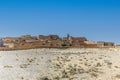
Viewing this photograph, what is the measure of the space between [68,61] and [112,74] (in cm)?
790

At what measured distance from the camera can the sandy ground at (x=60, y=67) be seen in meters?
32.7

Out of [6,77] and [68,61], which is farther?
[68,61]

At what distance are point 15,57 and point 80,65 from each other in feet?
29.7

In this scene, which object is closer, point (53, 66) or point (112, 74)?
point (112, 74)

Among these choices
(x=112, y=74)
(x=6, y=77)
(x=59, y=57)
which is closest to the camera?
(x=6, y=77)

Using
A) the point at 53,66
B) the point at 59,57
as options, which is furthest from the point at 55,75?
the point at 59,57

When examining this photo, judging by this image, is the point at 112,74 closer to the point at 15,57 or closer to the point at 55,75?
the point at 55,75

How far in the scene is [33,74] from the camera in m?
33.3

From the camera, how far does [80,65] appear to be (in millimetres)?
38531

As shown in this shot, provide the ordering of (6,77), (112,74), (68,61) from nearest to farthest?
1. (6,77)
2. (112,74)
3. (68,61)

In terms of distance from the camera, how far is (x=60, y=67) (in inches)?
1462

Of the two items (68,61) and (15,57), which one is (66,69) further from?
(15,57)

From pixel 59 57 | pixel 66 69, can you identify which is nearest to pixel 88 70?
pixel 66 69

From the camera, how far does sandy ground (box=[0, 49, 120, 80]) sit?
3272cm
